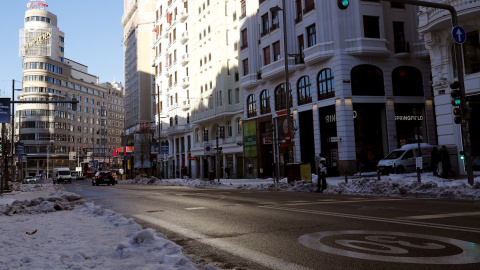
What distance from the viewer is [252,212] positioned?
1057 centimetres

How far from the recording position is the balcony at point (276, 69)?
3669cm

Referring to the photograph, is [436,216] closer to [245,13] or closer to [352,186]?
[352,186]

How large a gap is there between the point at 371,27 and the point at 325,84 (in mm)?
5581

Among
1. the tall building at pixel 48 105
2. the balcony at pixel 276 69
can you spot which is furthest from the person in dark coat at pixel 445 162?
the tall building at pixel 48 105

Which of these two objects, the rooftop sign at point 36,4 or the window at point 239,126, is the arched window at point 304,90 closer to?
the window at point 239,126

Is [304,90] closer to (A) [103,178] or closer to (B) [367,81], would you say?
(B) [367,81]

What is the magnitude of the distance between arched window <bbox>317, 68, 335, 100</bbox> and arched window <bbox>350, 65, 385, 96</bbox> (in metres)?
1.61

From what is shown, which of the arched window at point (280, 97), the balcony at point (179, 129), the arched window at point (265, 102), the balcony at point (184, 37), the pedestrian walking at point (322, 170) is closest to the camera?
the pedestrian walking at point (322, 170)

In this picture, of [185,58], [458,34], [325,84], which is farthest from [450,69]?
[185,58]

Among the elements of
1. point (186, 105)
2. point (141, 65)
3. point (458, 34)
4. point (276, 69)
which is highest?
point (141, 65)

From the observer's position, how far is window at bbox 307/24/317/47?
3434 cm

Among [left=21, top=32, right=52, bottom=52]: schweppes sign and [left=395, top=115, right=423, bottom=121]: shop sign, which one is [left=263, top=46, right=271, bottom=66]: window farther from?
[left=21, top=32, right=52, bottom=52]: schweppes sign

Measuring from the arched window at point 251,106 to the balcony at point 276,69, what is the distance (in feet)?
13.5

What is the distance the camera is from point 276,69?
123 ft
